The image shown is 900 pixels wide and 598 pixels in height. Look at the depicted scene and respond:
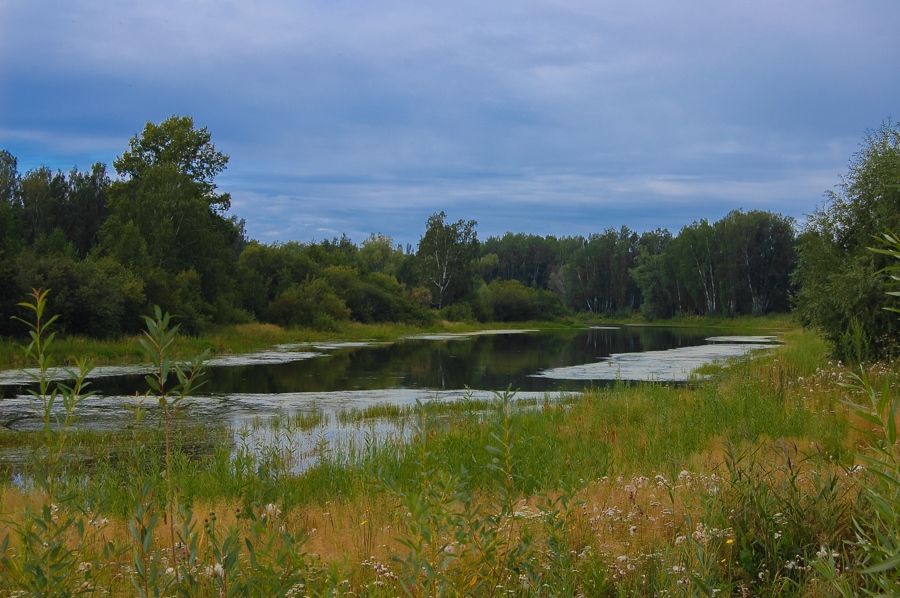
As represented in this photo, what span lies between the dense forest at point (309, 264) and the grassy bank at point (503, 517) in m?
3.66

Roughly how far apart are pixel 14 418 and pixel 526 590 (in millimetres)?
13594

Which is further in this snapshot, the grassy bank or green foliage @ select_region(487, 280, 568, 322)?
green foliage @ select_region(487, 280, 568, 322)

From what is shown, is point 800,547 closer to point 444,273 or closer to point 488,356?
point 488,356

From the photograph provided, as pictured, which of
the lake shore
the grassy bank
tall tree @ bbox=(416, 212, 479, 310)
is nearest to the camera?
the grassy bank

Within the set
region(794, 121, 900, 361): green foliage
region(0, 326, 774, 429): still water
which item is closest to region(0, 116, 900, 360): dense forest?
region(794, 121, 900, 361): green foliage

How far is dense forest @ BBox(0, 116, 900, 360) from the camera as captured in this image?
18578 millimetres

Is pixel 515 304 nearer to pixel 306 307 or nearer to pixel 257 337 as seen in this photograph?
pixel 306 307

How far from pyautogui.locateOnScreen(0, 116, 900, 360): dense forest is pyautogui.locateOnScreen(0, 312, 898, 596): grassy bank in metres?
3.66

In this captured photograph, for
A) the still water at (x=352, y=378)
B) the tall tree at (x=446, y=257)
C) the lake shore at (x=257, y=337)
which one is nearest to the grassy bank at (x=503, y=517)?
the lake shore at (x=257, y=337)

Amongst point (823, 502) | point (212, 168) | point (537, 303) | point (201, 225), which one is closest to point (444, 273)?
point (537, 303)

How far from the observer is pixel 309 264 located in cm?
5412

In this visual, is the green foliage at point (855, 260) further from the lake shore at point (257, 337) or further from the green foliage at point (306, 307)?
the green foliage at point (306, 307)

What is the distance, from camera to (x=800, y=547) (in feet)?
13.9

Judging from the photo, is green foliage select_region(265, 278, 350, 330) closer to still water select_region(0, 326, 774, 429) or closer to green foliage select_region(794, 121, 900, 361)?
still water select_region(0, 326, 774, 429)
